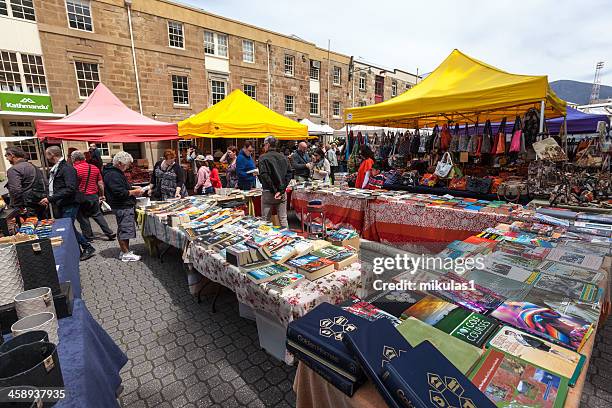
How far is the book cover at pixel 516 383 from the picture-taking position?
104cm

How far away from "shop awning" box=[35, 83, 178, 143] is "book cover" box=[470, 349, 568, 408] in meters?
7.56

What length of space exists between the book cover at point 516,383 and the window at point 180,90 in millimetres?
18144

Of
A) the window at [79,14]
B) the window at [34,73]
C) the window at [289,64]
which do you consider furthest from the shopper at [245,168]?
the window at [289,64]

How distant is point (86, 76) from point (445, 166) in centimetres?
1602

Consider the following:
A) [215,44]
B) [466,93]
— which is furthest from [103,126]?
[215,44]

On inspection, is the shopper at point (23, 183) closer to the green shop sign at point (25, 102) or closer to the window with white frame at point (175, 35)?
the green shop sign at point (25, 102)

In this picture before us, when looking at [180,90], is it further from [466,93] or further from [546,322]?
[546,322]

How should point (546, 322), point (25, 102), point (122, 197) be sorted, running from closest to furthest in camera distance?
point (546, 322) < point (122, 197) < point (25, 102)

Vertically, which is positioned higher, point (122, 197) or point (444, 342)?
point (122, 197)

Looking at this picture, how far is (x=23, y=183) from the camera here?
4.93 m

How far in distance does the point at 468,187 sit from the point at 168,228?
5.25 metres

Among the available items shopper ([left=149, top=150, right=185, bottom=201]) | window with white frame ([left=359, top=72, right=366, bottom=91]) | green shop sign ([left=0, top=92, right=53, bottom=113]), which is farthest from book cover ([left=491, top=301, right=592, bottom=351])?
window with white frame ([left=359, top=72, right=366, bottom=91])

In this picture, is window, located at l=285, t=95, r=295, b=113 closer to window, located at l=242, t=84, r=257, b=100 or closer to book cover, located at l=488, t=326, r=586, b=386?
window, located at l=242, t=84, r=257, b=100

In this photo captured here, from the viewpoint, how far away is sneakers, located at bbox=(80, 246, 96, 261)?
4885 mm
